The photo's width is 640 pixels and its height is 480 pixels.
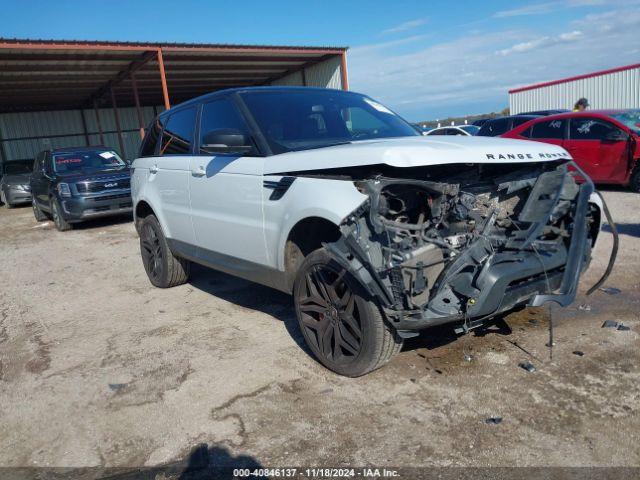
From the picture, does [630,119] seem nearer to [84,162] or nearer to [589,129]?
[589,129]

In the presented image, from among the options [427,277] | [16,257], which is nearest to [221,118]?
[427,277]

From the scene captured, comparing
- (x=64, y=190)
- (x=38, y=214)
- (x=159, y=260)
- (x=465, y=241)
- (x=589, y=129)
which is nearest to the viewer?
(x=465, y=241)

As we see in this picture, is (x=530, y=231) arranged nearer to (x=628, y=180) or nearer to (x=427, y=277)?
(x=427, y=277)

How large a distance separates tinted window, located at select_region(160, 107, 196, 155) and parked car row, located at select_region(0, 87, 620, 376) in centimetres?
16

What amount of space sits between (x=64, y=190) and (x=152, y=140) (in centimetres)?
584

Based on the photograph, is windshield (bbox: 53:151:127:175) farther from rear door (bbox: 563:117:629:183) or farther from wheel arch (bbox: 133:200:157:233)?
rear door (bbox: 563:117:629:183)

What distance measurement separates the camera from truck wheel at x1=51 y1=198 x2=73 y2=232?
1034 cm

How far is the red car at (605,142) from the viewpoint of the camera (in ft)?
28.3

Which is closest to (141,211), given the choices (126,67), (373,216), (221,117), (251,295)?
(251,295)

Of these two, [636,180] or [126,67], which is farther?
[126,67]

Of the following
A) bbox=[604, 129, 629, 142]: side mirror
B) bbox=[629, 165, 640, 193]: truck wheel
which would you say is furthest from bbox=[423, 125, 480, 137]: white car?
bbox=[629, 165, 640, 193]: truck wheel

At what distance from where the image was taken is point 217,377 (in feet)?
A: 11.2

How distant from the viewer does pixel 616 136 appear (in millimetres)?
8719

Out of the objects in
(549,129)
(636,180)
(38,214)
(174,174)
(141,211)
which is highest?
(174,174)
